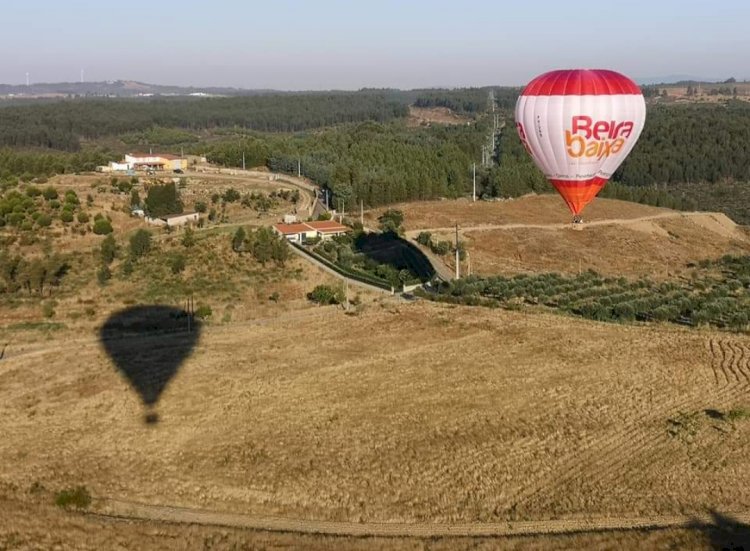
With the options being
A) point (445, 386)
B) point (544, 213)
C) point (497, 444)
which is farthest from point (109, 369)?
point (544, 213)

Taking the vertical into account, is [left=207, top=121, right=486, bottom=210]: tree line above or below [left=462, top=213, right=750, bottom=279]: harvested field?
above

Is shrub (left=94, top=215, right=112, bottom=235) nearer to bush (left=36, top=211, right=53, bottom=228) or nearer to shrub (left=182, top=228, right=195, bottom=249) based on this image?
bush (left=36, top=211, right=53, bottom=228)

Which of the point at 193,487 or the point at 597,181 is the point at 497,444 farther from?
the point at 597,181

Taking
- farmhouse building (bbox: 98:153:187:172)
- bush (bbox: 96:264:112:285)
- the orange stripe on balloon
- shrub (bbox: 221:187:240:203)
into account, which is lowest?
bush (bbox: 96:264:112:285)

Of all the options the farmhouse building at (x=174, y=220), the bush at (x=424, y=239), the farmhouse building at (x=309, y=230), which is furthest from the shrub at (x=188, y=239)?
the bush at (x=424, y=239)

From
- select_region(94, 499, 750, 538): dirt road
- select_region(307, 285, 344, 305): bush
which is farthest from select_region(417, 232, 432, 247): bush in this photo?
select_region(94, 499, 750, 538): dirt road

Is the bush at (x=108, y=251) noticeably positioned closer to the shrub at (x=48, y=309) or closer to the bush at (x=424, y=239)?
the shrub at (x=48, y=309)

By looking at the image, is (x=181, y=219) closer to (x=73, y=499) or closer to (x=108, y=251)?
(x=108, y=251)
